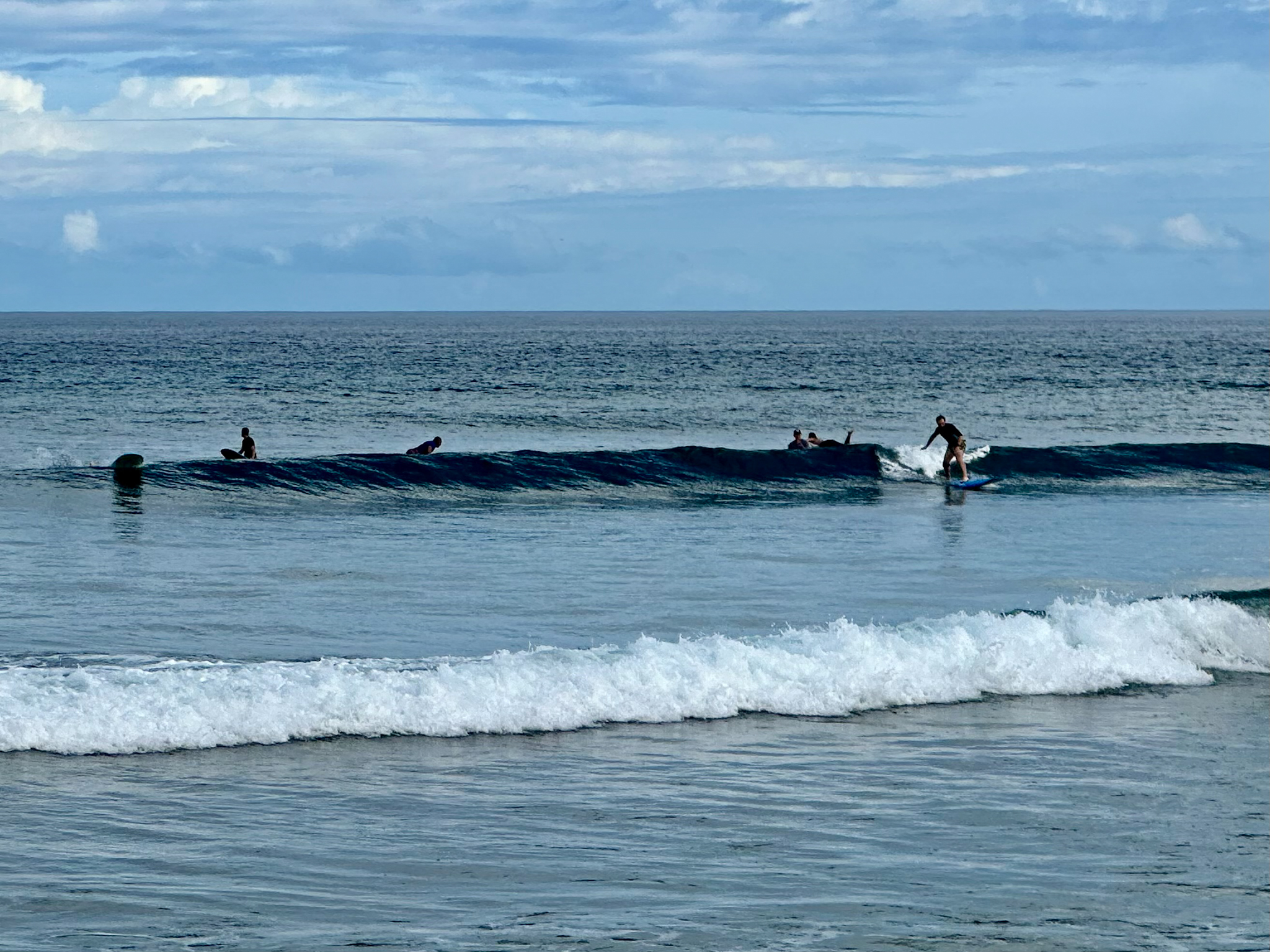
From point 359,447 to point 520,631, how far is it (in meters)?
27.8

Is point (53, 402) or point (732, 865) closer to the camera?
point (732, 865)

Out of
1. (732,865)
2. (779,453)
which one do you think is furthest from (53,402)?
(732,865)

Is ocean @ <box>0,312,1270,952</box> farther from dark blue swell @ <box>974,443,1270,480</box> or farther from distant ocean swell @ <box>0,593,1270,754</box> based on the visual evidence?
dark blue swell @ <box>974,443,1270,480</box>

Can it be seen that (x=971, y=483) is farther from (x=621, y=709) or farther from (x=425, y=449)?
(x=621, y=709)

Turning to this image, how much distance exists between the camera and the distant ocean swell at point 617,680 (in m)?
11.8

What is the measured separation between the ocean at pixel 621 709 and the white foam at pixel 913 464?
1815 millimetres

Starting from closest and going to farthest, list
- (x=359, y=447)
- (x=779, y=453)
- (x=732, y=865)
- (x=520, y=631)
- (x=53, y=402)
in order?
(x=732, y=865) → (x=520, y=631) → (x=779, y=453) → (x=359, y=447) → (x=53, y=402)

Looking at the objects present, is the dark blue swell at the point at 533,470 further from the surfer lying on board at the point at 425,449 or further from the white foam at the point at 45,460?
the white foam at the point at 45,460

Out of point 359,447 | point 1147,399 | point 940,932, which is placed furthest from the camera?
point 1147,399

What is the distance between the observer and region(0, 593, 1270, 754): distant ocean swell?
1175 cm

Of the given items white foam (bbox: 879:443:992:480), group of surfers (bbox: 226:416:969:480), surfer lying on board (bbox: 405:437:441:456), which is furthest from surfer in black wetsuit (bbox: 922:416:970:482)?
surfer lying on board (bbox: 405:437:441:456)

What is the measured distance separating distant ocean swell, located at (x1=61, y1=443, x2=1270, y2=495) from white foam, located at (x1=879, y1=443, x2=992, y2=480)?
0.04 meters

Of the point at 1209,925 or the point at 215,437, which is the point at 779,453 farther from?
the point at 1209,925

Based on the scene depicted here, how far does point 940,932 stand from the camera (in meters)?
7.80
